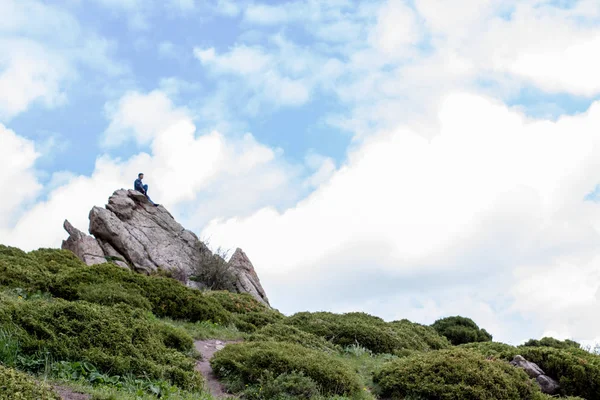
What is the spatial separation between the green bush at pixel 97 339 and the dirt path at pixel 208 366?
45 centimetres

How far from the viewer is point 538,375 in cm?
1520

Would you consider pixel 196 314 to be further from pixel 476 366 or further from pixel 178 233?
pixel 178 233

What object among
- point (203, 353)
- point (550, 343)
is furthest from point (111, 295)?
point (550, 343)

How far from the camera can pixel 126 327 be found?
36.9 feet

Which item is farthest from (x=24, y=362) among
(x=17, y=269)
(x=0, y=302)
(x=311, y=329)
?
(x=311, y=329)

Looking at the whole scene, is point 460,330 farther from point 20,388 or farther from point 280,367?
point 20,388

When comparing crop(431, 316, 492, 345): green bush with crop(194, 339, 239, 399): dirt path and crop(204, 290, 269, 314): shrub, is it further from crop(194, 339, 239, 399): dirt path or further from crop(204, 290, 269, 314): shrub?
crop(194, 339, 239, 399): dirt path

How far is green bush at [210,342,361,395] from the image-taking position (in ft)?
37.4

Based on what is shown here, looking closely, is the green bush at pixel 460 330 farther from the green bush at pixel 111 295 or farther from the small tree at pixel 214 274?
the green bush at pixel 111 295

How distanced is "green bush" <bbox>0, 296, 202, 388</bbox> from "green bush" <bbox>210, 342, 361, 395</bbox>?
771mm

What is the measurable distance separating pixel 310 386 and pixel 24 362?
15.1 ft

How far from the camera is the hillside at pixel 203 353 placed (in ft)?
31.0

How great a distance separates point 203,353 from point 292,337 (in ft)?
8.95

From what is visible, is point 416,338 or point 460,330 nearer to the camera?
point 416,338
